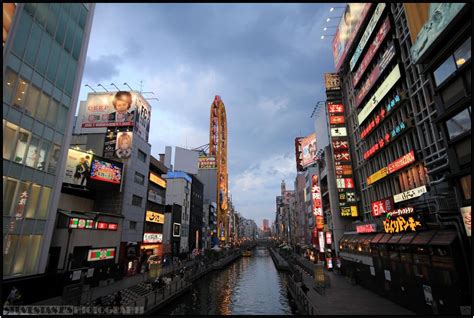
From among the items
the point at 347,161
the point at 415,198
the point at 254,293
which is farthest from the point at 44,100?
the point at 347,161

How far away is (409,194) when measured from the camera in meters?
29.0

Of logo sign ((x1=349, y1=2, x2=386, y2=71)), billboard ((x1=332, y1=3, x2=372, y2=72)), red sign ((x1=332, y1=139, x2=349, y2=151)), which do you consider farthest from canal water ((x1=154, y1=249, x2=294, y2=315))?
billboard ((x1=332, y1=3, x2=372, y2=72))

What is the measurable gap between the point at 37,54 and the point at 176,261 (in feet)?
168

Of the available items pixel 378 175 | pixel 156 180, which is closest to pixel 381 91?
pixel 378 175

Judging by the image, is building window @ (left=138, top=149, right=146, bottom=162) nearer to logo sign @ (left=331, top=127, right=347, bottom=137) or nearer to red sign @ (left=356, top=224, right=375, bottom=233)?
logo sign @ (left=331, top=127, right=347, bottom=137)

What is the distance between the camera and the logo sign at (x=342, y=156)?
4769 centimetres

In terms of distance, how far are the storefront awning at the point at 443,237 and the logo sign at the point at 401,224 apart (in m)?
2.04

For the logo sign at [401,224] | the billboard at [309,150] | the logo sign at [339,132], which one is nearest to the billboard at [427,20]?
the logo sign at [401,224]

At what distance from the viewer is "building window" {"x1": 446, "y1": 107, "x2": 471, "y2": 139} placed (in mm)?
18953

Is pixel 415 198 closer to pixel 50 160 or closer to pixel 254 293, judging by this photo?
pixel 254 293

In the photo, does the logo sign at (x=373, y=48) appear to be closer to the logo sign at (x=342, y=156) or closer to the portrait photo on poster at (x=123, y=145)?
the logo sign at (x=342, y=156)

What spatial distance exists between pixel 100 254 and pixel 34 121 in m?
20.9

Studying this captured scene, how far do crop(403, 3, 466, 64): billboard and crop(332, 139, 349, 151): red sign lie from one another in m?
24.9

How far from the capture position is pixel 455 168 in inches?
788
